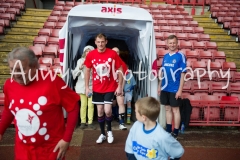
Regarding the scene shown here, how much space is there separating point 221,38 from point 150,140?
807cm

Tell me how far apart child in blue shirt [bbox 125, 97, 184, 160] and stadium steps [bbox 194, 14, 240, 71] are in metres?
6.10

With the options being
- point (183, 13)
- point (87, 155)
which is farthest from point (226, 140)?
point (183, 13)

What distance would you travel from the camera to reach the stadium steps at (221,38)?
7839mm

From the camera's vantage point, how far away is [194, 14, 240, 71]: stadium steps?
7.84m

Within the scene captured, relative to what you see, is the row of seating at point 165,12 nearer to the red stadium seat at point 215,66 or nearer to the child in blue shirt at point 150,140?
the red stadium seat at point 215,66

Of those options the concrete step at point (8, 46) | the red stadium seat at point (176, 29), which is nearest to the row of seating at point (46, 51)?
→ the concrete step at point (8, 46)

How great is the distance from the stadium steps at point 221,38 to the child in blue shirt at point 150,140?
6.10m

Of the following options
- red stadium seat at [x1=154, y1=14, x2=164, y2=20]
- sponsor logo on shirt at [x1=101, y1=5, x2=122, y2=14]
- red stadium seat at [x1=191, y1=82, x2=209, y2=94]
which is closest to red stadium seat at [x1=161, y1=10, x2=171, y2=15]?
red stadium seat at [x1=154, y1=14, x2=164, y2=20]

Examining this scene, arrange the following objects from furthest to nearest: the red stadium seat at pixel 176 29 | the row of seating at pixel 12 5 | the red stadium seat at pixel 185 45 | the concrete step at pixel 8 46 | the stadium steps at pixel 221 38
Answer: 1. the row of seating at pixel 12 5
2. the red stadium seat at pixel 176 29
3. the stadium steps at pixel 221 38
4. the red stadium seat at pixel 185 45
5. the concrete step at pixel 8 46

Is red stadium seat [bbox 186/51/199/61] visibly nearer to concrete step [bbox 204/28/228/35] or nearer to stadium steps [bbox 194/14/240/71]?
stadium steps [bbox 194/14/240/71]

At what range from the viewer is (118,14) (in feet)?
13.7

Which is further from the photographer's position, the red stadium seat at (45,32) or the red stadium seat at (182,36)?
the red stadium seat at (182,36)

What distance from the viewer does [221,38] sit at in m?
8.88

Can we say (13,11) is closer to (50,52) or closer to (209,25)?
(50,52)
